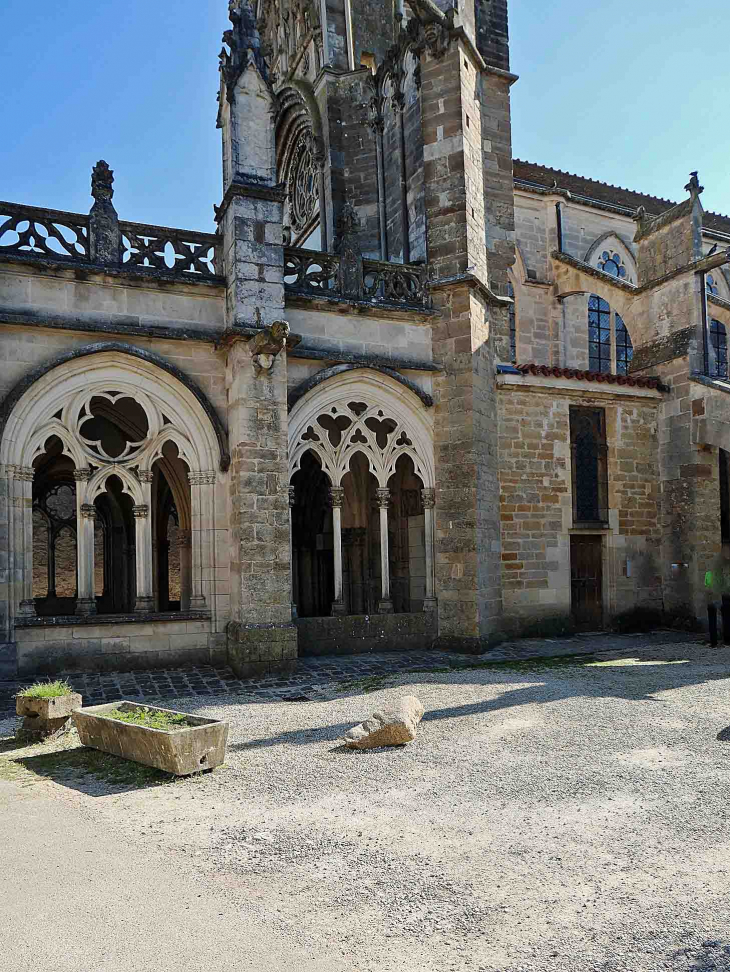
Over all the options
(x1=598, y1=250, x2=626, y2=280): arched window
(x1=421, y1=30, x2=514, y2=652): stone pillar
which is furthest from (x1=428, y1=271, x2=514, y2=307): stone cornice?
(x1=598, y1=250, x2=626, y2=280): arched window

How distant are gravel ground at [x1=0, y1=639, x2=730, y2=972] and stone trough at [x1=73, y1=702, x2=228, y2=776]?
0.15 m

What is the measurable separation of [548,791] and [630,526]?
31.4 ft

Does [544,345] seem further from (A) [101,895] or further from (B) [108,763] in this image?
(A) [101,895]

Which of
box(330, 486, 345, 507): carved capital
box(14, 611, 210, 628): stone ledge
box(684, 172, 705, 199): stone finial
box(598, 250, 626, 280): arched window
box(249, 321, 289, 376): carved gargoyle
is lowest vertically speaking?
box(14, 611, 210, 628): stone ledge

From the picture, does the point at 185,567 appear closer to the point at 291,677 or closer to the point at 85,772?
the point at 291,677

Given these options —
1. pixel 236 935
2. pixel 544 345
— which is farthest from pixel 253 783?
pixel 544 345

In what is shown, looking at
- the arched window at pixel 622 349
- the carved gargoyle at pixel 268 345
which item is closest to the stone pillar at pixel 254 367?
the carved gargoyle at pixel 268 345

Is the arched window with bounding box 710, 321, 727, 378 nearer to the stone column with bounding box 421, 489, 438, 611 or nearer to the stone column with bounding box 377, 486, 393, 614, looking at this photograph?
the stone column with bounding box 421, 489, 438, 611

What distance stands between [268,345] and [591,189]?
15.1m

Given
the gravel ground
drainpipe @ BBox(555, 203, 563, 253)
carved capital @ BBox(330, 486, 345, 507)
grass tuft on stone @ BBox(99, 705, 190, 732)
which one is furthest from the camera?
drainpipe @ BBox(555, 203, 563, 253)

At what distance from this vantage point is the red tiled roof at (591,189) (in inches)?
790

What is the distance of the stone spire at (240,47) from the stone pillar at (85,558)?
17.5ft

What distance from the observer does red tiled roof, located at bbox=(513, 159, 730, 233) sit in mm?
20078

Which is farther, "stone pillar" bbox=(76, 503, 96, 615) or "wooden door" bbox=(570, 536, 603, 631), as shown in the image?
"wooden door" bbox=(570, 536, 603, 631)
